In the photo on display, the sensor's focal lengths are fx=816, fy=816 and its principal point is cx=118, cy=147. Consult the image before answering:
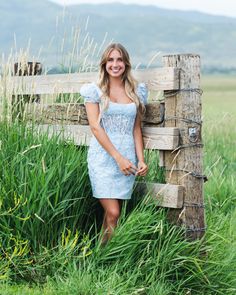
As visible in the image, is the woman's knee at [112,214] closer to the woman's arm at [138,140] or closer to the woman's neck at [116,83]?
the woman's arm at [138,140]

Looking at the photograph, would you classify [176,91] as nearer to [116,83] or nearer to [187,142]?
[187,142]

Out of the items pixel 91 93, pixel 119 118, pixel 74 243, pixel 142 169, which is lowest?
pixel 74 243

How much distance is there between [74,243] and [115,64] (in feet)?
4.63

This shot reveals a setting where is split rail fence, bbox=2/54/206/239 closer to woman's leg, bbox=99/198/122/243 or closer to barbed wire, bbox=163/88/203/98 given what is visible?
barbed wire, bbox=163/88/203/98

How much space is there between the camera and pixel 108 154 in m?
6.08

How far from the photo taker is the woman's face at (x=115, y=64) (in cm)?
611

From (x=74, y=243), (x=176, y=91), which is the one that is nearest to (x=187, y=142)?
(x=176, y=91)

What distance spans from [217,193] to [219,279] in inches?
90.4

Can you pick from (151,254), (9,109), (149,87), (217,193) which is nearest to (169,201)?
(151,254)

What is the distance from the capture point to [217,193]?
26.7 feet

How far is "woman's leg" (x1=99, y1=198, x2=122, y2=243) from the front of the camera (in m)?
5.95

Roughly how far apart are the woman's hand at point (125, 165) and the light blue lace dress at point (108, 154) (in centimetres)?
11

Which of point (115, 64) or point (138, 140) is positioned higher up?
point (115, 64)

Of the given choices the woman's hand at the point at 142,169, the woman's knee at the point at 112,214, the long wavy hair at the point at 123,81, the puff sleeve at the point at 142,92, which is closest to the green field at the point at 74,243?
the woman's knee at the point at 112,214
